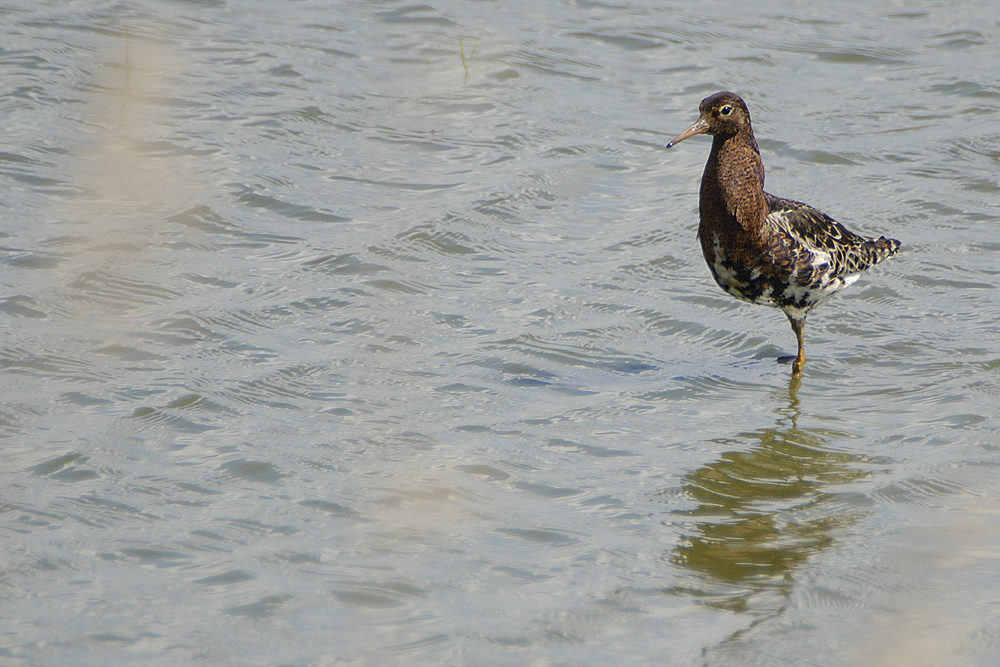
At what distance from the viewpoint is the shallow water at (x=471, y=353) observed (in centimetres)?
489

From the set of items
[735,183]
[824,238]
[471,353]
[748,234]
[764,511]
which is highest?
[735,183]

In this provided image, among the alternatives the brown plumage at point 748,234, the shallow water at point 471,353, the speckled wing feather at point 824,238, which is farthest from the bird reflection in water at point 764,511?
the speckled wing feather at point 824,238

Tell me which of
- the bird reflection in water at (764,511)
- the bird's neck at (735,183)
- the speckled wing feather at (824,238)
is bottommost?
the bird reflection in water at (764,511)

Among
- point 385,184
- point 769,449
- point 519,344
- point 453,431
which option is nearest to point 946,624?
point 769,449

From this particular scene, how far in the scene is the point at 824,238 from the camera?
780cm

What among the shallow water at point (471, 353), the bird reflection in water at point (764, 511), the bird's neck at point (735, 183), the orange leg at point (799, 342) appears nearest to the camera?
the shallow water at point (471, 353)

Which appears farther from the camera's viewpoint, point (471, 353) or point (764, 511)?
point (471, 353)

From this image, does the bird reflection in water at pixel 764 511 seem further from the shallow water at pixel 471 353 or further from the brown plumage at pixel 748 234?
the brown plumage at pixel 748 234

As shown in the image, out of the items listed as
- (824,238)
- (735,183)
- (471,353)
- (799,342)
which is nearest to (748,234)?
(735,183)

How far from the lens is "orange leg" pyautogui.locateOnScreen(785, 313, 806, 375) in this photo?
7.60 metres

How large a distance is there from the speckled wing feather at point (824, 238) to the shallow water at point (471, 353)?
0.55 metres

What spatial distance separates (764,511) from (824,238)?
8.45 ft

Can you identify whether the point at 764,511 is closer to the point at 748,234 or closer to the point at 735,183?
the point at 748,234

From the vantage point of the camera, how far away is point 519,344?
25.2 ft
